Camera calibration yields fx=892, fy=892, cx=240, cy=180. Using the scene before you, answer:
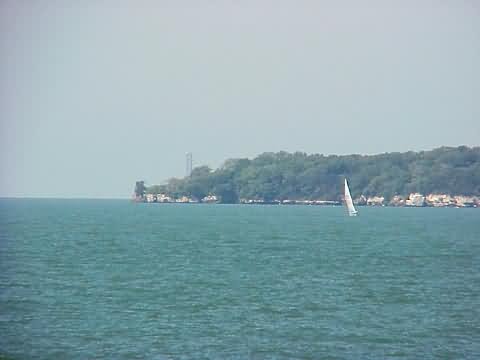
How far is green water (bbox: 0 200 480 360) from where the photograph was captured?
26.9 meters

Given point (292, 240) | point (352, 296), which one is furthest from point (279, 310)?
point (292, 240)

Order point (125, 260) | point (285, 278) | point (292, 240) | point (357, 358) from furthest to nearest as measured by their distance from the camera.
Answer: point (292, 240)
point (125, 260)
point (285, 278)
point (357, 358)

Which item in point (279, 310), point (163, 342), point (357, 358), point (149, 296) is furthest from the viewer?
point (149, 296)

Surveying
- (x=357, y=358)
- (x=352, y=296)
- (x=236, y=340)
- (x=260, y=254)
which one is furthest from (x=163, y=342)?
(x=260, y=254)

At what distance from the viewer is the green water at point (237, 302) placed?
26922 millimetres

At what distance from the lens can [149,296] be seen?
37.0 metres

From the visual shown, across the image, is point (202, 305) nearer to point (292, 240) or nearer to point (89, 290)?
point (89, 290)

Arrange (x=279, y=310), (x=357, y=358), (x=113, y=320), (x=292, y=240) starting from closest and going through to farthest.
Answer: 1. (x=357, y=358)
2. (x=113, y=320)
3. (x=279, y=310)
4. (x=292, y=240)

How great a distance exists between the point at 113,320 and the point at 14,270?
16555mm

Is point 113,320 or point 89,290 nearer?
point 113,320

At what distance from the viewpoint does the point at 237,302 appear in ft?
116

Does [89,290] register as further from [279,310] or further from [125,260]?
[125,260]

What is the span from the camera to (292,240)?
73312 millimetres

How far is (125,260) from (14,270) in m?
8.92
